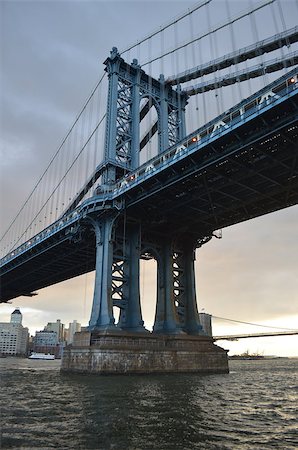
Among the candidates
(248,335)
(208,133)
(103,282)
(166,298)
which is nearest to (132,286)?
(103,282)

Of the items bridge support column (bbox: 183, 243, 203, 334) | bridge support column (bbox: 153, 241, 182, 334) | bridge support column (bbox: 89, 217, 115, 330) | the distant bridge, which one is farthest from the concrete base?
the distant bridge

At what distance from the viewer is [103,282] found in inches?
1639

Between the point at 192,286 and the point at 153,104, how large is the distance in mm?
26761

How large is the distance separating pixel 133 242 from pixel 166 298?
795 cm

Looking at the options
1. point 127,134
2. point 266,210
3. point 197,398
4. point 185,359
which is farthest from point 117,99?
point 197,398

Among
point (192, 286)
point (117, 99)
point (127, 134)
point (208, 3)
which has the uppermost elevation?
point (208, 3)

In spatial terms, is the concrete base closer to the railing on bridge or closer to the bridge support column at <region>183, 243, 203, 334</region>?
the bridge support column at <region>183, 243, 203, 334</region>

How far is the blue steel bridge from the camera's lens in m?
31.5

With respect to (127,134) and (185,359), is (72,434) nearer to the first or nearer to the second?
Answer: (185,359)

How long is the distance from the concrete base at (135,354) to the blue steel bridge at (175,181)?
8.32ft

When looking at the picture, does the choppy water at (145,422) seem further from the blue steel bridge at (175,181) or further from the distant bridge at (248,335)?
the distant bridge at (248,335)

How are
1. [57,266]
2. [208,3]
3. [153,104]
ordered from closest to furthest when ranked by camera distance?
[208,3], [153,104], [57,266]

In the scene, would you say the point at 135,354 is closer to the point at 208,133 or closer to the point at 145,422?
the point at 208,133

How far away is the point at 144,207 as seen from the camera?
44656 mm
